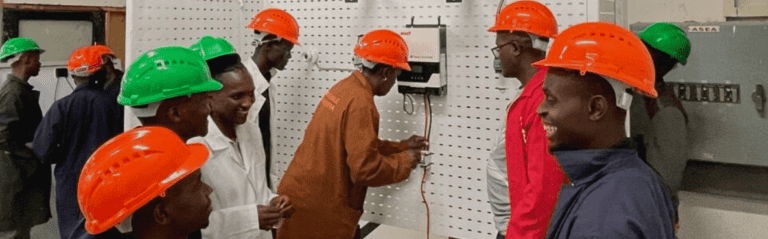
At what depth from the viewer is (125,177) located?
1.27 metres

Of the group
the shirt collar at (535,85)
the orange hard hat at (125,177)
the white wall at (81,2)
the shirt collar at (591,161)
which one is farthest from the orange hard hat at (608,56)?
the white wall at (81,2)

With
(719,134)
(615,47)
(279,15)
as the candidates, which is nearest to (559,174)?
(615,47)

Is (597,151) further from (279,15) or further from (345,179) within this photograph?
(279,15)

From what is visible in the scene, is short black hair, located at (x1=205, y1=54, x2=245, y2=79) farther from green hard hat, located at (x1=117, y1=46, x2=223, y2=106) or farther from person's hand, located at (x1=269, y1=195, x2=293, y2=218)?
person's hand, located at (x1=269, y1=195, x2=293, y2=218)

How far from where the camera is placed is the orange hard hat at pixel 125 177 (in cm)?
127

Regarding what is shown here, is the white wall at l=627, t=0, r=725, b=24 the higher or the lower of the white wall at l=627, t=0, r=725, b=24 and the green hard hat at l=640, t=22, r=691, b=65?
the higher

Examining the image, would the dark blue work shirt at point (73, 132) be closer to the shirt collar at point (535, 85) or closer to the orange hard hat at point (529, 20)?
the orange hard hat at point (529, 20)

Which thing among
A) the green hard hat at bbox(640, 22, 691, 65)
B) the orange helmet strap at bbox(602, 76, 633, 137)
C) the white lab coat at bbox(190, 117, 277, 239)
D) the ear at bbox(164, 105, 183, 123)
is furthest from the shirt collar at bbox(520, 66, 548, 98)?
the ear at bbox(164, 105, 183, 123)

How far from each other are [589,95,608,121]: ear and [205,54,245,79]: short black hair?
62.7 inches

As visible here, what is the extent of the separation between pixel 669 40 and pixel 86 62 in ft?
11.8

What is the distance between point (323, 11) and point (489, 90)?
1180 mm

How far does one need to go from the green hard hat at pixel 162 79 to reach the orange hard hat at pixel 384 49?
1141mm

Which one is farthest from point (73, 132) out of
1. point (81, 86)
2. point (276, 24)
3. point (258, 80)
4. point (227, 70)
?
point (227, 70)

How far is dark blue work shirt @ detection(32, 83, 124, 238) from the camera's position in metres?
A: 3.78
